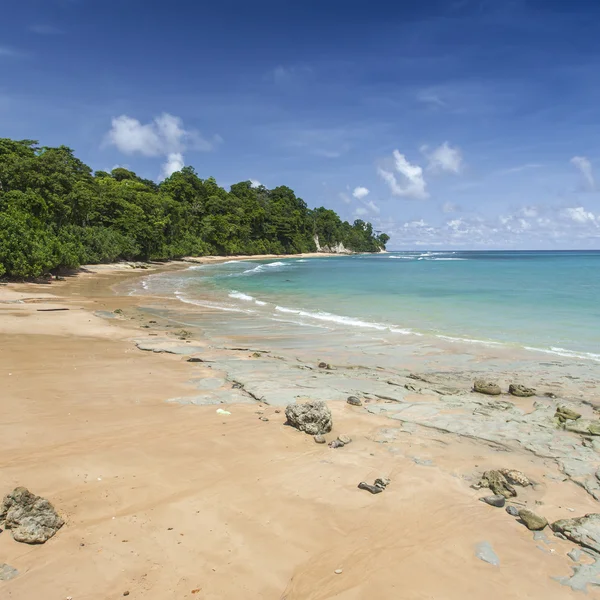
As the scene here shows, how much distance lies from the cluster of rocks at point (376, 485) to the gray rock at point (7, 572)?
10.6ft

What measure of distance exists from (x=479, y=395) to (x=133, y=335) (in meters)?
9.60

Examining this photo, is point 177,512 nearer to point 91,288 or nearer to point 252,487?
point 252,487

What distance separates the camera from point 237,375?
29.4 feet

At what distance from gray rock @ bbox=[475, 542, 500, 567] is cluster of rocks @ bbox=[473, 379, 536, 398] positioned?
191 inches

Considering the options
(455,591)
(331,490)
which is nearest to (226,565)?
(331,490)

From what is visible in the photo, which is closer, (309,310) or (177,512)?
(177,512)

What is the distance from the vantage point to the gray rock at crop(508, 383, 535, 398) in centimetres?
842

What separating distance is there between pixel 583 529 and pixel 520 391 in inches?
179

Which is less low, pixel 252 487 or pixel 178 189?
pixel 178 189

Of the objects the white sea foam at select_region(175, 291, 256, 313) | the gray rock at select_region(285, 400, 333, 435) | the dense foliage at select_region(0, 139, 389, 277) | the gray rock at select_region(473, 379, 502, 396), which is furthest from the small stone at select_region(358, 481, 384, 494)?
the dense foliage at select_region(0, 139, 389, 277)

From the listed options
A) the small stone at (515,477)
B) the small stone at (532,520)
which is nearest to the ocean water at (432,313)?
the small stone at (515,477)

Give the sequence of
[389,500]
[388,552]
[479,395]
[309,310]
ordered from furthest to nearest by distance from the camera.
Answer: [309,310] < [479,395] < [389,500] < [388,552]

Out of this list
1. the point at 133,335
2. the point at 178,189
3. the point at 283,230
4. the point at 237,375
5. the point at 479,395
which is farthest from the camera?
the point at 283,230

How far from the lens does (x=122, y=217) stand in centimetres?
5381
